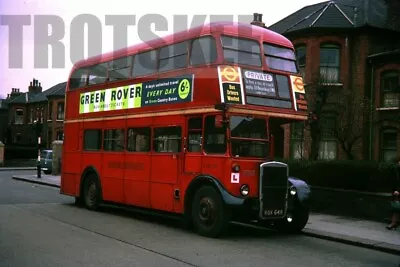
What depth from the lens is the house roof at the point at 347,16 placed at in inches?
1020

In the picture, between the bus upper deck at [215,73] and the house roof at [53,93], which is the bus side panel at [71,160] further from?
the house roof at [53,93]

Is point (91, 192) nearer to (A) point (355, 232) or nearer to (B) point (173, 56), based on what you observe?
(B) point (173, 56)

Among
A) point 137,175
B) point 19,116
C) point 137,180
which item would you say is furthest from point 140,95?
point 19,116

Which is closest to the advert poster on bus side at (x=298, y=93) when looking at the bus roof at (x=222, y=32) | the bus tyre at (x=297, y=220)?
the bus roof at (x=222, y=32)

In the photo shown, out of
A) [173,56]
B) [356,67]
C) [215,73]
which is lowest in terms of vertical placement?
[215,73]

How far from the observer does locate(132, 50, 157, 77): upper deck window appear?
12.2m

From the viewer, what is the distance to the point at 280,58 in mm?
11305

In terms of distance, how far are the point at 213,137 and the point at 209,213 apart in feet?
5.37

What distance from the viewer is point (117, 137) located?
13438 millimetres

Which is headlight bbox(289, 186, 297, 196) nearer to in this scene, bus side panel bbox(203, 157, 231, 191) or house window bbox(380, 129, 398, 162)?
bus side panel bbox(203, 157, 231, 191)

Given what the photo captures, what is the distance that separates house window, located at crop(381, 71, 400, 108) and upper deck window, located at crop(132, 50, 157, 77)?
52.6 feet

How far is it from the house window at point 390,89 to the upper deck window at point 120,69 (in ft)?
52.5

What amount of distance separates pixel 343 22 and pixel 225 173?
19.0 m

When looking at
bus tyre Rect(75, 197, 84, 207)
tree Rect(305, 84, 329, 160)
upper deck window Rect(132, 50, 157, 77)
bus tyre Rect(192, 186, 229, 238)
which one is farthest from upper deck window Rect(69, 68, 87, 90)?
tree Rect(305, 84, 329, 160)
